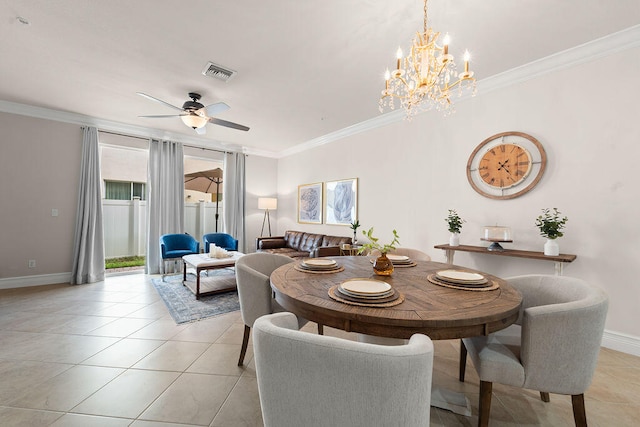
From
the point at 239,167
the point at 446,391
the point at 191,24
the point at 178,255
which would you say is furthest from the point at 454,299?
the point at 239,167

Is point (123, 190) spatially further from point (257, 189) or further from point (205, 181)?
point (257, 189)

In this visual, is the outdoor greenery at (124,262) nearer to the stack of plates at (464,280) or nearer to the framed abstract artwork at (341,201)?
the framed abstract artwork at (341,201)

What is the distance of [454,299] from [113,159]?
7.29 m

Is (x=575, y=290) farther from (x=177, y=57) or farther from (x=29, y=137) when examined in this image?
(x=29, y=137)

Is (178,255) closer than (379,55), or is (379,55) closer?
(379,55)

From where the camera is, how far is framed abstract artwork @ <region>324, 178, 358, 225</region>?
4727 millimetres

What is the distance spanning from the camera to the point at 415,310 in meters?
1.09

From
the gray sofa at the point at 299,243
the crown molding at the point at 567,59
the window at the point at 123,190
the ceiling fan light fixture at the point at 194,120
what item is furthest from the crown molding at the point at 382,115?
the ceiling fan light fixture at the point at 194,120

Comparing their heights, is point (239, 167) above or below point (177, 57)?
below

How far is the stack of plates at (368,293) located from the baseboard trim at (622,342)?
258cm

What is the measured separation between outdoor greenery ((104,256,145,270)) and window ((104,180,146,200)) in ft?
4.66

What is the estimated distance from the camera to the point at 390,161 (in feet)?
13.5

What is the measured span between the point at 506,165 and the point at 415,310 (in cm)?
263

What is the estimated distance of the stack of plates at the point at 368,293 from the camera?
1179 mm
